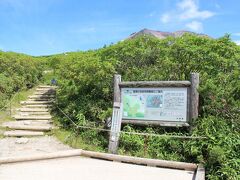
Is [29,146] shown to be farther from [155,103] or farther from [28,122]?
[155,103]

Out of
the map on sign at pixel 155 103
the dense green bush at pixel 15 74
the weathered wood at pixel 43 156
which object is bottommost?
A: the weathered wood at pixel 43 156

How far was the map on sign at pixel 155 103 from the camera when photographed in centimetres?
871

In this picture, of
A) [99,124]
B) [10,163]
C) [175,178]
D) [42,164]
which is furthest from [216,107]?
[10,163]

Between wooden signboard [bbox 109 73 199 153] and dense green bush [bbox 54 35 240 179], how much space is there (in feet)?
0.89

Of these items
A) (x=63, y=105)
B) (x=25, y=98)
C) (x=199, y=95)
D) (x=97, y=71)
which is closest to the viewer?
(x=199, y=95)

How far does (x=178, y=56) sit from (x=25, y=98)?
8.35m

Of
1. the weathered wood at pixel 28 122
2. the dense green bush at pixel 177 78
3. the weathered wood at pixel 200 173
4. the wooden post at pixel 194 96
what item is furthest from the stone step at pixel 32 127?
the weathered wood at pixel 200 173

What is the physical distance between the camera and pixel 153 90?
9.12 meters

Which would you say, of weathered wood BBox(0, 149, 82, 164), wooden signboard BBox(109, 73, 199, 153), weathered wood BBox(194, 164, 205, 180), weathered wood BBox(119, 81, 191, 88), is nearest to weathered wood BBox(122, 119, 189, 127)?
wooden signboard BBox(109, 73, 199, 153)

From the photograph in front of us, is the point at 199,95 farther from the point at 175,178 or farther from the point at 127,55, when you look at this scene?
the point at 127,55

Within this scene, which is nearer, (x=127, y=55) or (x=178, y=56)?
(x=178, y=56)

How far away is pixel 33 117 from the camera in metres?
12.6

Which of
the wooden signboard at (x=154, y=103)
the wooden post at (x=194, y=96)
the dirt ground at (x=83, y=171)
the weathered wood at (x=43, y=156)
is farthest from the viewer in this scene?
the wooden signboard at (x=154, y=103)

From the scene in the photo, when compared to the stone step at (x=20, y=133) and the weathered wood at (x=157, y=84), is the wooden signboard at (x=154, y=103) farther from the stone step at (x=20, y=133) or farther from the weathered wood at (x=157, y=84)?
the stone step at (x=20, y=133)
